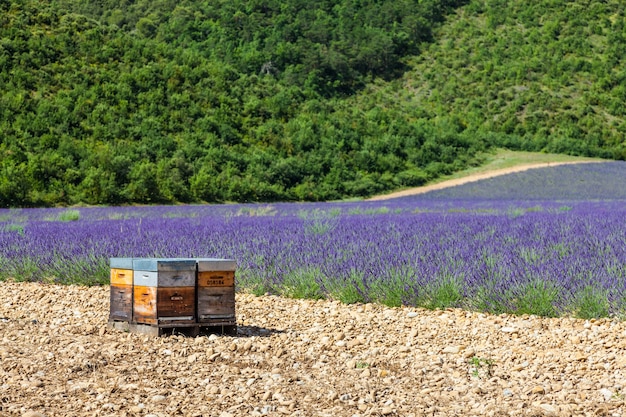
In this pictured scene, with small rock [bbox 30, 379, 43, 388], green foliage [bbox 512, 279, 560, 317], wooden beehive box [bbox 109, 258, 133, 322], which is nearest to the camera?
small rock [bbox 30, 379, 43, 388]

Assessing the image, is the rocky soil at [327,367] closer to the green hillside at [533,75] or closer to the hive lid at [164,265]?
the hive lid at [164,265]

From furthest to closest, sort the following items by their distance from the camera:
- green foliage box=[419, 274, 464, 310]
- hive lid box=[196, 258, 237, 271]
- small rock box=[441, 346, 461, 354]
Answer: green foliage box=[419, 274, 464, 310]
hive lid box=[196, 258, 237, 271]
small rock box=[441, 346, 461, 354]

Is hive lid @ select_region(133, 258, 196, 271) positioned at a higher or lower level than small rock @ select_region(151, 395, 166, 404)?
higher

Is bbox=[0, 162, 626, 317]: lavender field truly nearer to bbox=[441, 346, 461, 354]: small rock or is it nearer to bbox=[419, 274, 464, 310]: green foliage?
bbox=[419, 274, 464, 310]: green foliage

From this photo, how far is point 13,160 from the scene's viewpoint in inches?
1241

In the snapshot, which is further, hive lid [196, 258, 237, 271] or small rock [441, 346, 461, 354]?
hive lid [196, 258, 237, 271]

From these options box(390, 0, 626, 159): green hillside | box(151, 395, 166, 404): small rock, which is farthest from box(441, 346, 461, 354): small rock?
box(390, 0, 626, 159): green hillside

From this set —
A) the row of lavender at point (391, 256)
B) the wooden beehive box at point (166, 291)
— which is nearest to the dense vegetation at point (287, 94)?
the row of lavender at point (391, 256)

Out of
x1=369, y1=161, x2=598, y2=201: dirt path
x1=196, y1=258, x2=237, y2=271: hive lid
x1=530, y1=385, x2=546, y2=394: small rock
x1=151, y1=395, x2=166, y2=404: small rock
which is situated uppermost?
x1=196, y1=258, x2=237, y2=271: hive lid

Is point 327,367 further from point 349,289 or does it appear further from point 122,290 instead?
point 349,289

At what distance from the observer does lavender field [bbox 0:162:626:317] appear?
7754 mm

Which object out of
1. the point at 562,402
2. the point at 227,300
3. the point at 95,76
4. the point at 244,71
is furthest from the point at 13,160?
the point at 244,71

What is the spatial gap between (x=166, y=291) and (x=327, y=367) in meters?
1.65

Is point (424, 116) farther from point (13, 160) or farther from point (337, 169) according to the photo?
point (13, 160)
